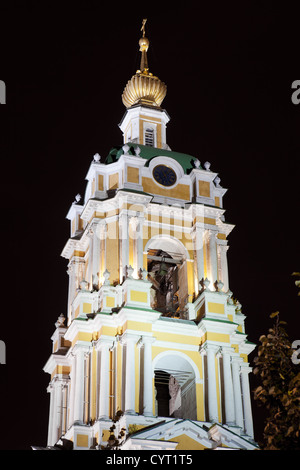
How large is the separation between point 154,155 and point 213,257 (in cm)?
564

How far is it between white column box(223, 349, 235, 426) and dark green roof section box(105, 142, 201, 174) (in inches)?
371

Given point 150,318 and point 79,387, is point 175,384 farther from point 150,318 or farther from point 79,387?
point 79,387

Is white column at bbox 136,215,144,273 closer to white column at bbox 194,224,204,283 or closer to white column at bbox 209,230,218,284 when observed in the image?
white column at bbox 194,224,204,283

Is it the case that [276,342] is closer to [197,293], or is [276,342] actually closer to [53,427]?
[197,293]

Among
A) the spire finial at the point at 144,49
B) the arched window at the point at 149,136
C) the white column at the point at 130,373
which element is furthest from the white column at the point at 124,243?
the spire finial at the point at 144,49

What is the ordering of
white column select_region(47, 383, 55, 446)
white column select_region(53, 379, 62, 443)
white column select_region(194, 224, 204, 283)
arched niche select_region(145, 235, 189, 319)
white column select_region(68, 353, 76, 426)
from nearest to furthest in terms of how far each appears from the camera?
1. white column select_region(68, 353, 76, 426)
2. white column select_region(53, 379, 62, 443)
3. white column select_region(194, 224, 204, 283)
4. white column select_region(47, 383, 55, 446)
5. arched niche select_region(145, 235, 189, 319)

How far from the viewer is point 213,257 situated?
133ft

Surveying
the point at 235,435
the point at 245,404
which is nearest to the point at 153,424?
the point at 235,435

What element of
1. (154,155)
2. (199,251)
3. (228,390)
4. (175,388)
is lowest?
(228,390)

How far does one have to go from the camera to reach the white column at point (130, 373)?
34869mm

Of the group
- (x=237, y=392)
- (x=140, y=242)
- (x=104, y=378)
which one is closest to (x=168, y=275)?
(x=140, y=242)

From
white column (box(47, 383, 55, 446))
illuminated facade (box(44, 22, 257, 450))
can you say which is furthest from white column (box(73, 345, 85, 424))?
white column (box(47, 383, 55, 446))

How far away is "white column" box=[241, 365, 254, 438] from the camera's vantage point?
37969mm

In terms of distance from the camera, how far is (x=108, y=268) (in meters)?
39.4
